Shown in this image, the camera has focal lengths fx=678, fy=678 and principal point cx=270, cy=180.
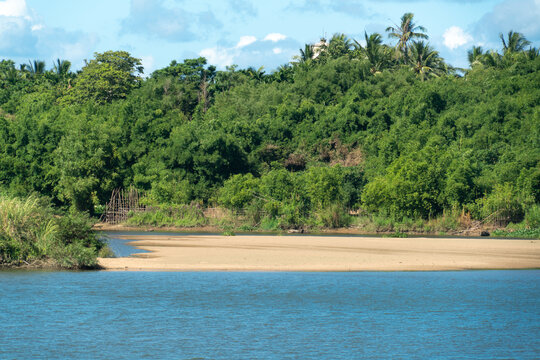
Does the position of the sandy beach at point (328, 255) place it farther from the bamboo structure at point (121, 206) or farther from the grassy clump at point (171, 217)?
the bamboo structure at point (121, 206)

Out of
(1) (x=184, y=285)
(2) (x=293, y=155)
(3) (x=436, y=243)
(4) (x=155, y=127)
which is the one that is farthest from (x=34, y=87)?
(1) (x=184, y=285)

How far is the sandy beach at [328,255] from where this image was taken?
103 ft

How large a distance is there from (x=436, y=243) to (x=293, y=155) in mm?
34242

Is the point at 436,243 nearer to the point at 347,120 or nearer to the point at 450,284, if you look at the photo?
the point at 450,284

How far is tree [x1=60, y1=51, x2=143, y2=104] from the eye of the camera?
87.7 meters

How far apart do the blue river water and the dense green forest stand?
2452 centimetres

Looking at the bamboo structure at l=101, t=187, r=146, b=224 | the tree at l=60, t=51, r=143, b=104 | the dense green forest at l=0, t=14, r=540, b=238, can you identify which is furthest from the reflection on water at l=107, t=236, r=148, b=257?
the tree at l=60, t=51, r=143, b=104

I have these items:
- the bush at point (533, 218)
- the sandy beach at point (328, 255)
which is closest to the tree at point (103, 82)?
the sandy beach at point (328, 255)

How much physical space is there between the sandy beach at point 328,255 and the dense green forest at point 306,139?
38.7ft

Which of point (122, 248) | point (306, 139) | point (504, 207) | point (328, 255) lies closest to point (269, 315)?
point (328, 255)

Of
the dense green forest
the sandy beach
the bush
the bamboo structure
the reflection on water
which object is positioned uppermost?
the dense green forest

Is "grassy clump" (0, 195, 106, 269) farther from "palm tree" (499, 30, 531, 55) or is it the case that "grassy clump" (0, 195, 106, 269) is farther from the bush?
"palm tree" (499, 30, 531, 55)

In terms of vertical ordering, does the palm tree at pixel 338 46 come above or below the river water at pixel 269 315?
above

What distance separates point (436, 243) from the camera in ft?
139
